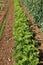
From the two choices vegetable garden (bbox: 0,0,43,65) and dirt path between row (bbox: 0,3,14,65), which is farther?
dirt path between row (bbox: 0,3,14,65)

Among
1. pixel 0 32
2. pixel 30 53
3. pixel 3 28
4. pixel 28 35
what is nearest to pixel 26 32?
pixel 28 35

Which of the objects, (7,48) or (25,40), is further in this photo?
(7,48)

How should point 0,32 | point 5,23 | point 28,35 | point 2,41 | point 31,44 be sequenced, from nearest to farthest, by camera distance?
point 31,44, point 28,35, point 2,41, point 0,32, point 5,23

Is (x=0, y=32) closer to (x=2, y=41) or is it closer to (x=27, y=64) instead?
(x=2, y=41)

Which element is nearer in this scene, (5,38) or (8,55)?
(8,55)

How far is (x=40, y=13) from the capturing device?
1294cm

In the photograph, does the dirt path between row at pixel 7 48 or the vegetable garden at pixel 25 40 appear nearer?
the vegetable garden at pixel 25 40

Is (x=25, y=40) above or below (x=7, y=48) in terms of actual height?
above

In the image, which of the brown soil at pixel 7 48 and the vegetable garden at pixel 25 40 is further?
the brown soil at pixel 7 48

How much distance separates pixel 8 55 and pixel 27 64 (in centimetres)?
306

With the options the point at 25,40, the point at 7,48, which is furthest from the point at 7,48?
the point at 25,40

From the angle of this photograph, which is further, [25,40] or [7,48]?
[7,48]

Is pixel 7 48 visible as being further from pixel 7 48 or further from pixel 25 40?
pixel 25 40

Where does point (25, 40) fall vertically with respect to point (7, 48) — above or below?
above
